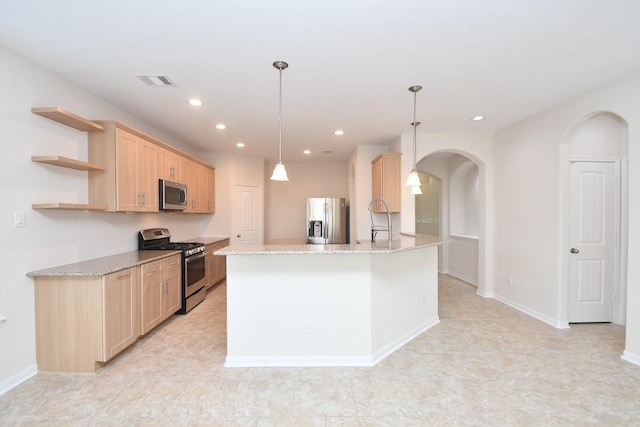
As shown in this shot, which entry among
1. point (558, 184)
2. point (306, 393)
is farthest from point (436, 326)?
point (558, 184)

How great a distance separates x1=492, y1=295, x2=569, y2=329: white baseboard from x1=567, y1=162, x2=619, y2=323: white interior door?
0.23m

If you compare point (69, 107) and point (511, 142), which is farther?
point (511, 142)

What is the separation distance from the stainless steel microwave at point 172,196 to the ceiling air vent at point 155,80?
4.58 ft

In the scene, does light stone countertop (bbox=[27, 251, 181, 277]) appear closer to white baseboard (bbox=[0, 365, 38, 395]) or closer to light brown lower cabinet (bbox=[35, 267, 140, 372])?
light brown lower cabinet (bbox=[35, 267, 140, 372])

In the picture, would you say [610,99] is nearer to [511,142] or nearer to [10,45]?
[511,142]

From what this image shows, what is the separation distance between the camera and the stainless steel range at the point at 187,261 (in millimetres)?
4016

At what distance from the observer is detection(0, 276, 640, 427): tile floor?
6.59 feet

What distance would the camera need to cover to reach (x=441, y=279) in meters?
6.12

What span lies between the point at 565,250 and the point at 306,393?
3.42 m

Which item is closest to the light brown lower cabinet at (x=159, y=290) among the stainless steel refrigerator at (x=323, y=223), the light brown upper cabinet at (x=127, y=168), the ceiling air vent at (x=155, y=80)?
the light brown upper cabinet at (x=127, y=168)

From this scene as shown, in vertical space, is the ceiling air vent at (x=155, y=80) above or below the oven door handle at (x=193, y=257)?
above

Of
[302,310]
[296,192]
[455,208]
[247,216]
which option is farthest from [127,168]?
[455,208]

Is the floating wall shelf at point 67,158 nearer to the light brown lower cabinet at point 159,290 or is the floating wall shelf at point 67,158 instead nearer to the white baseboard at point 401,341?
the light brown lower cabinet at point 159,290

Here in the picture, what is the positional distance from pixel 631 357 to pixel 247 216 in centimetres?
582
